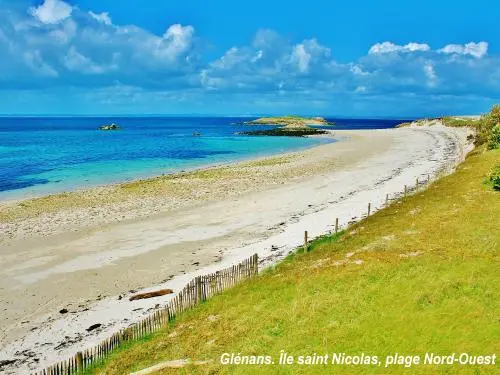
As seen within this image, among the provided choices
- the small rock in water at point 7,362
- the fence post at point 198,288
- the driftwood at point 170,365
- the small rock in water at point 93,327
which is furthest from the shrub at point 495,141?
the small rock in water at point 7,362

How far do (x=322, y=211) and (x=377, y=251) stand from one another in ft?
49.9

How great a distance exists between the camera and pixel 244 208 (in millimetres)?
38938

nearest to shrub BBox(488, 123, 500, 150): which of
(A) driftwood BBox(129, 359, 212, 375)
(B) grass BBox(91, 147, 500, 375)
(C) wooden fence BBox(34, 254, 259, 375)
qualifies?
(B) grass BBox(91, 147, 500, 375)

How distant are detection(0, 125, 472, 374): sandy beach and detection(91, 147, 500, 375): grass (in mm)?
3940

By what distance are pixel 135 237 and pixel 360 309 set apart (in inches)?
749

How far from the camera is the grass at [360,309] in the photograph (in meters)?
13.3

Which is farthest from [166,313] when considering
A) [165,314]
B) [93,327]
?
[93,327]

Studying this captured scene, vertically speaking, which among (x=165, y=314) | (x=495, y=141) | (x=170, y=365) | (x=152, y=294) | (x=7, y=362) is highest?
(x=495, y=141)

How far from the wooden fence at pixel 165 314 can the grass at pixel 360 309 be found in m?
0.38

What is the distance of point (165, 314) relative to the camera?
56.1ft

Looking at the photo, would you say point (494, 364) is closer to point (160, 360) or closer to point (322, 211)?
point (160, 360)

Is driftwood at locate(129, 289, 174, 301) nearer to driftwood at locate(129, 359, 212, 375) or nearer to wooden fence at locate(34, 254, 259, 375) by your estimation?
wooden fence at locate(34, 254, 259, 375)

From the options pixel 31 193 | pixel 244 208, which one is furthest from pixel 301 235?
pixel 31 193

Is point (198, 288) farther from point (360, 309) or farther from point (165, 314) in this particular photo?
point (360, 309)
